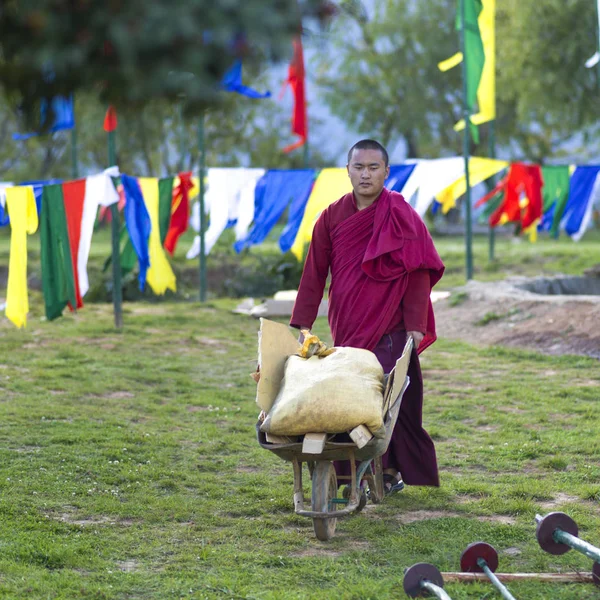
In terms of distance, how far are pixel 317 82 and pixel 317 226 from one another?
30.6 meters

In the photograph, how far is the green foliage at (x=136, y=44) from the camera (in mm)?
2244

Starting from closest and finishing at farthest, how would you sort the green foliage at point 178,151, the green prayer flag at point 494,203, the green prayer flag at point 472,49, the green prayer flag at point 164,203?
→ the green prayer flag at point 164,203, the green prayer flag at point 472,49, the green prayer flag at point 494,203, the green foliage at point 178,151

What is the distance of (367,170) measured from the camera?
505 cm

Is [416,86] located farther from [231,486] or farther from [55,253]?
[231,486]

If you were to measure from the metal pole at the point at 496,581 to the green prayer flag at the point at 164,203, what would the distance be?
26.2ft

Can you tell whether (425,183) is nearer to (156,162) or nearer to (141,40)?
(141,40)

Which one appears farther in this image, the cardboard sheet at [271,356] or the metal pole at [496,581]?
the cardboard sheet at [271,356]

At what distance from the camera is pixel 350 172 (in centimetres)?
511

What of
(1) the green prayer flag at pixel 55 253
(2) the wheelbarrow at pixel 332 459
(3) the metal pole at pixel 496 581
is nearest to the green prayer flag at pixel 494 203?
(1) the green prayer flag at pixel 55 253

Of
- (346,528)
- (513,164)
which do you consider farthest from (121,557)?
(513,164)

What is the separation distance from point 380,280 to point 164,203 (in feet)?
22.1

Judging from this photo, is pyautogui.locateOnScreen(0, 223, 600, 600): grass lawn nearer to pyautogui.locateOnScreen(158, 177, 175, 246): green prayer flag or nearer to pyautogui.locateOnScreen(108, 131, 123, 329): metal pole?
pyautogui.locateOnScreen(108, 131, 123, 329): metal pole

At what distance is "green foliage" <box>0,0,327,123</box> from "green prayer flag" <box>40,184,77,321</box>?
23.8 ft

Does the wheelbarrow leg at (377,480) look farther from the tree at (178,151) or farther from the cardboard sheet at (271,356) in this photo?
the tree at (178,151)
